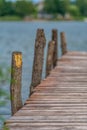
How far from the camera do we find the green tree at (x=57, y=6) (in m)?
161

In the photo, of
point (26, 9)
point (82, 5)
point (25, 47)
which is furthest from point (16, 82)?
point (82, 5)

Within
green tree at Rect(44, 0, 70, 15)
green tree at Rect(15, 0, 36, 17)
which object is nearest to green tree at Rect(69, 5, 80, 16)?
green tree at Rect(44, 0, 70, 15)

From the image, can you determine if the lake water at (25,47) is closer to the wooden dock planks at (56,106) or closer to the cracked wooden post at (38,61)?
the wooden dock planks at (56,106)

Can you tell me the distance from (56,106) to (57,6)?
156 meters

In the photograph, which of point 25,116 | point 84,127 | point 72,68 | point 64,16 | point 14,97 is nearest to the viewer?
point 84,127

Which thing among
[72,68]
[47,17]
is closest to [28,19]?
[47,17]

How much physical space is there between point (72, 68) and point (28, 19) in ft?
542

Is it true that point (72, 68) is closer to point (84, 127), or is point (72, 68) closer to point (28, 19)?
point (84, 127)

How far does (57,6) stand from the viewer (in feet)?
536

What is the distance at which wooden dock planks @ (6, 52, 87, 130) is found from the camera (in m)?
A: 7.45

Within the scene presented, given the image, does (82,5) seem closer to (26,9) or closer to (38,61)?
(26,9)

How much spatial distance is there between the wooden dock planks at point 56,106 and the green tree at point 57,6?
14921 centimetres

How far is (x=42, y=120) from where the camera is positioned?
7.72 meters

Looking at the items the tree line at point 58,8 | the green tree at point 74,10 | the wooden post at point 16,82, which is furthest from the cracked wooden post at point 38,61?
the green tree at point 74,10
